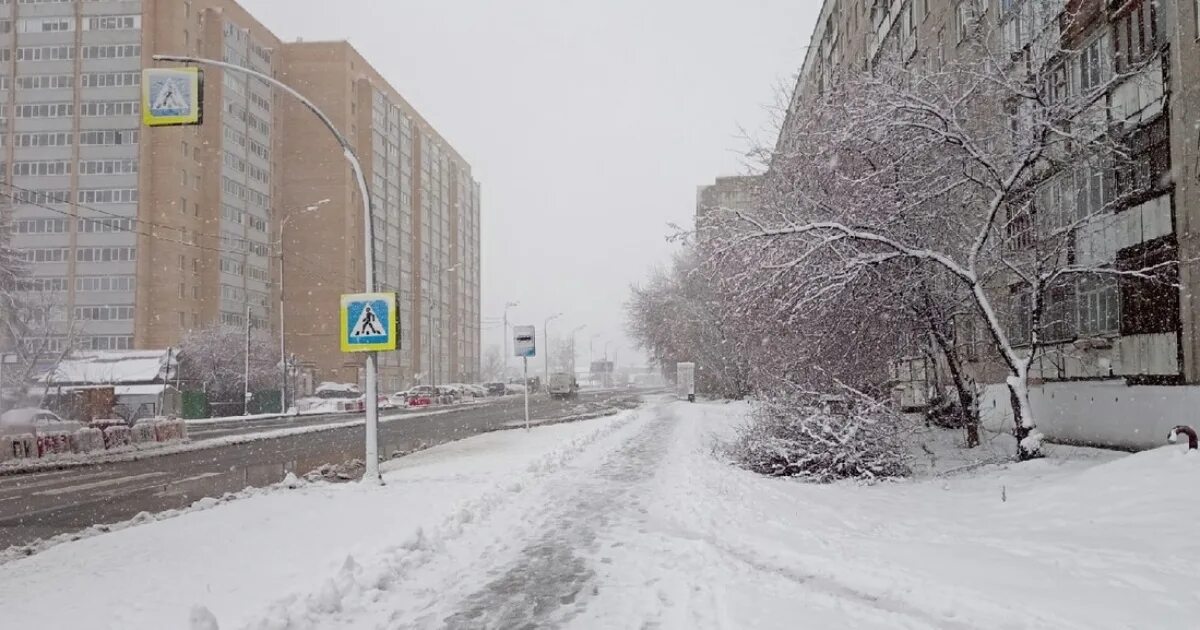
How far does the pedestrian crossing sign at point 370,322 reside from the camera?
42.3 ft

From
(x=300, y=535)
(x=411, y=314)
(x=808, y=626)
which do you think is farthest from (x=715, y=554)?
(x=411, y=314)

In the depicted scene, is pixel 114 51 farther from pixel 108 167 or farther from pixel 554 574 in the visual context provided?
pixel 554 574

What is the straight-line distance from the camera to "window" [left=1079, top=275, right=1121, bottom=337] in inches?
670

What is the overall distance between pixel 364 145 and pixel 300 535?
94910 millimetres

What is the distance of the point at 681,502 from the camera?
413 inches

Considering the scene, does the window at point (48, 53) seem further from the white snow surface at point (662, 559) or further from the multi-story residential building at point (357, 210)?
the white snow surface at point (662, 559)

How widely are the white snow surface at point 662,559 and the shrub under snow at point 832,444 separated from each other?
3.76ft

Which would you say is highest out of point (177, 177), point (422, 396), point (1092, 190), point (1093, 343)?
point (177, 177)

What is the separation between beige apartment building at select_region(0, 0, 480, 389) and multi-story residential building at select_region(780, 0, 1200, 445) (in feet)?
176

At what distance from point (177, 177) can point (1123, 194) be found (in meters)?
75.2

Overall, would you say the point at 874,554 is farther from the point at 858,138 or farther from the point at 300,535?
the point at 858,138

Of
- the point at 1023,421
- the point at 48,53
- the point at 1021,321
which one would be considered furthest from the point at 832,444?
the point at 48,53

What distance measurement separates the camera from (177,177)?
239 feet

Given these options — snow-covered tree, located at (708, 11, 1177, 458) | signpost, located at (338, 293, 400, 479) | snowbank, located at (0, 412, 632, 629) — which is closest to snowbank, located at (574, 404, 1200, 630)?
snowbank, located at (0, 412, 632, 629)
